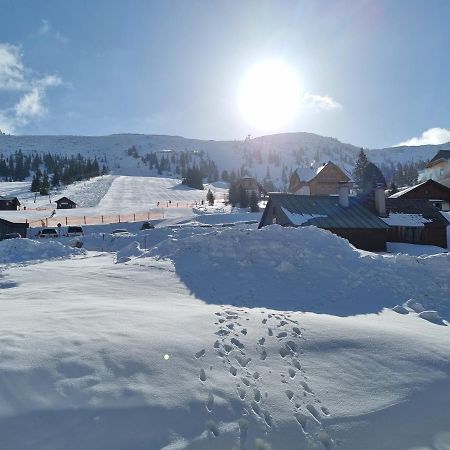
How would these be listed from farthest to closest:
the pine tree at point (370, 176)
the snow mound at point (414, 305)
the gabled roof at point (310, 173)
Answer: the pine tree at point (370, 176), the gabled roof at point (310, 173), the snow mound at point (414, 305)

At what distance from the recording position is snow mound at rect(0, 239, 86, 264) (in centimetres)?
1867

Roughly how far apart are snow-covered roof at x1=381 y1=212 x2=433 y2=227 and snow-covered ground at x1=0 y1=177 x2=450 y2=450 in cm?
2299

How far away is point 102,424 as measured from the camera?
15.8 ft

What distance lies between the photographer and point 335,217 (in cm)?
3047

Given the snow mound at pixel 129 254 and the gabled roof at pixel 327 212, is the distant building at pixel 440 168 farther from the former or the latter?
the snow mound at pixel 129 254

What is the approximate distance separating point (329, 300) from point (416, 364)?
513 centimetres

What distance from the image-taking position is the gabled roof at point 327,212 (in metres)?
29.8

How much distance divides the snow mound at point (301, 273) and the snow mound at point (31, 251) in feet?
18.3

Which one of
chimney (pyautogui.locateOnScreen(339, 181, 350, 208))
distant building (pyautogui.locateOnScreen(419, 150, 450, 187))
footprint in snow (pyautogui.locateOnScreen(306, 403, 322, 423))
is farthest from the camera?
distant building (pyautogui.locateOnScreen(419, 150, 450, 187))

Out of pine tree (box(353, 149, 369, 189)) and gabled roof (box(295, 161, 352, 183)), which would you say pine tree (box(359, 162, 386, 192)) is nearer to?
pine tree (box(353, 149, 369, 189))

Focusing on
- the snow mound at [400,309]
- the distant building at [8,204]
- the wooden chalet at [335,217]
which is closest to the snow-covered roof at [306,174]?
the wooden chalet at [335,217]

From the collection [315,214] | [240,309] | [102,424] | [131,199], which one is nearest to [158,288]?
[240,309]

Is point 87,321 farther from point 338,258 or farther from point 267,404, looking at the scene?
point 338,258

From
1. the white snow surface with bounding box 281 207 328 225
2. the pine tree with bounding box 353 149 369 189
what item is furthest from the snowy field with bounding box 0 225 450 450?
the pine tree with bounding box 353 149 369 189
